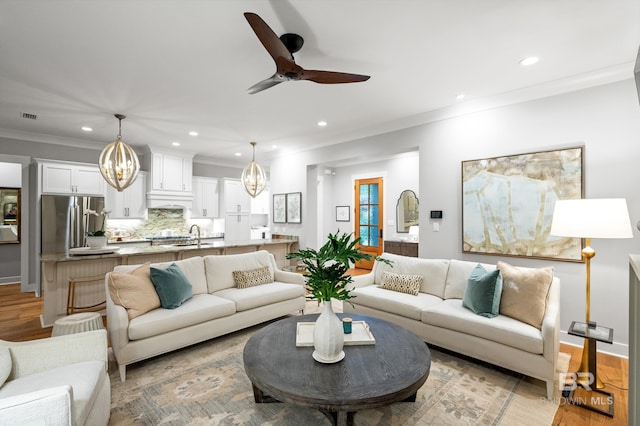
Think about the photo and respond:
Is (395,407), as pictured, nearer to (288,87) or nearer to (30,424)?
(30,424)

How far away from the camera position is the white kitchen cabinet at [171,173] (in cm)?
625

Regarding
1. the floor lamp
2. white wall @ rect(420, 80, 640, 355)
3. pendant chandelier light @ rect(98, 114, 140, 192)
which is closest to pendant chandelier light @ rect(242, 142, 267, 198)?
pendant chandelier light @ rect(98, 114, 140, 192)

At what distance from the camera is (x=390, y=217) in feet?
22.4

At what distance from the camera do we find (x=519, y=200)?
136 inches

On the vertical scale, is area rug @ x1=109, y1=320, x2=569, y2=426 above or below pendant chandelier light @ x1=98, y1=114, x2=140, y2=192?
below

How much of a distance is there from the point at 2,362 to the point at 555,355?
3.51m

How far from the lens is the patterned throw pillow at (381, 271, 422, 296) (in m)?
3.42

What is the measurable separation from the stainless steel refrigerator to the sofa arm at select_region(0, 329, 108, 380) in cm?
430

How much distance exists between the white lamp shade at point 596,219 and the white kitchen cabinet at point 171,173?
6.60 metres

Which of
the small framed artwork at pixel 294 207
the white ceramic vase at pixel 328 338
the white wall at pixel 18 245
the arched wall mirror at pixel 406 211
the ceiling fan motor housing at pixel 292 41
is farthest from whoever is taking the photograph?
the arched wall mirror at pixel 406 211

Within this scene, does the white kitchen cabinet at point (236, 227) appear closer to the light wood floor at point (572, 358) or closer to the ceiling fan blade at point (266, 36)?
the light wood floor at point (572, 358)

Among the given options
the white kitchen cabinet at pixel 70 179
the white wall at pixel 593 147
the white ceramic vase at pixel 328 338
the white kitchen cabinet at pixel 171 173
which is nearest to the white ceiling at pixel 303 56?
the white wall at pixel 593 147

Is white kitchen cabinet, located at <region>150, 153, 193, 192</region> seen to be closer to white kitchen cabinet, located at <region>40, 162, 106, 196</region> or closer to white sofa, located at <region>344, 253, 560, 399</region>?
white kitchen cabinet, located at <region>40, 162, 106, 196</region>

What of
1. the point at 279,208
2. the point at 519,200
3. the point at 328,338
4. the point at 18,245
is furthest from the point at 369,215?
the point at 18,245
